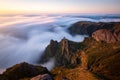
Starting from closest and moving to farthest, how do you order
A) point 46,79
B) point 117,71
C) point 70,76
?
point 46,79
point 70,76
point 117,71

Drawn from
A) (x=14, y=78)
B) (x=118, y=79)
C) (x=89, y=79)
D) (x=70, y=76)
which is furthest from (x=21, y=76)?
(x=118, y=79)

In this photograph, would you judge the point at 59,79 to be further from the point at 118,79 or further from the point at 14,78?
the point at 14,78

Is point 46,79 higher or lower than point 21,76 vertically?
higher

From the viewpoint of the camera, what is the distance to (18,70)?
645 ft

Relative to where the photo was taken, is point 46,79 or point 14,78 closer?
point 46,79

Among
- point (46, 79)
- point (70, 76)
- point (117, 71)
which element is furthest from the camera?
point (117, 71)

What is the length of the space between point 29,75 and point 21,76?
6.91 metres

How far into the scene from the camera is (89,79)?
14325 cm

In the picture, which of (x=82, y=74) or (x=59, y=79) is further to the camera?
A: (x=82, y=74)

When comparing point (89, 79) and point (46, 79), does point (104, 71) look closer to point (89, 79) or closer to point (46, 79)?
point (89, 79)

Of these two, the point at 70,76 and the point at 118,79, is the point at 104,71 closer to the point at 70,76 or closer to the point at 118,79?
the point at 118,79

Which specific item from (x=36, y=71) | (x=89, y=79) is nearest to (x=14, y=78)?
(x=36, y=71)

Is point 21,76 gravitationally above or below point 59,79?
below

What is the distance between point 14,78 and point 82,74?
62945 mm
